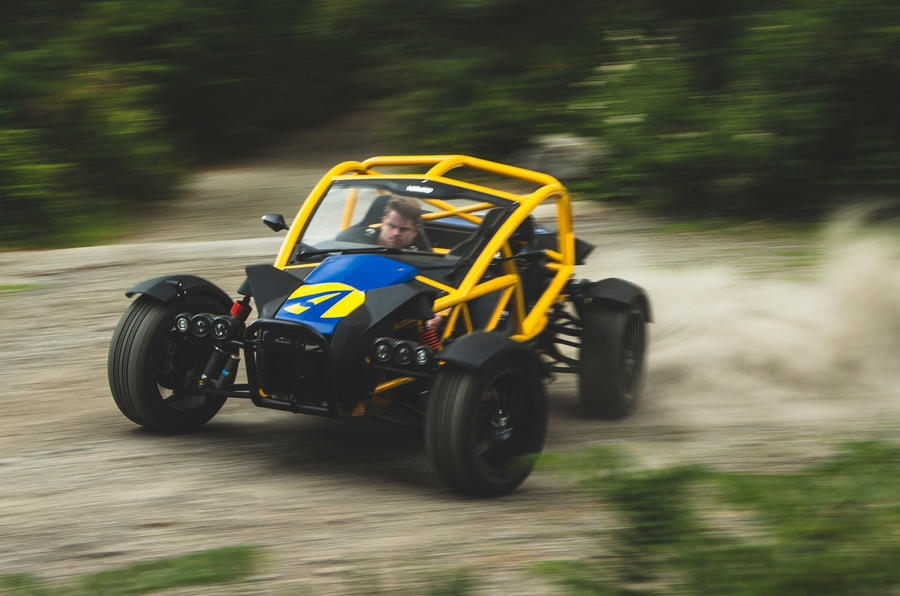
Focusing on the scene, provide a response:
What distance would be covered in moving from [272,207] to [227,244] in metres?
4.60

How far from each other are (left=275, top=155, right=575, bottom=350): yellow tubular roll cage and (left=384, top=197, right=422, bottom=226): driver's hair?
11.1 inches

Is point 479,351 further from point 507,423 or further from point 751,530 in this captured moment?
point 751,530

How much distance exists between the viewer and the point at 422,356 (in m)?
5.83

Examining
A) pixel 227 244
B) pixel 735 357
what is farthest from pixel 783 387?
pixel 227 244

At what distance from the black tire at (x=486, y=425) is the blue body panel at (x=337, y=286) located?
27.6 inches

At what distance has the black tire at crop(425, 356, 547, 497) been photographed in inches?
219

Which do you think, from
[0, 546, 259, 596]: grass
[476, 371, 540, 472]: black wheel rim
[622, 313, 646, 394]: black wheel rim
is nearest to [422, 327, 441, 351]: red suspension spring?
[476, 371, 540, 472]: black wheel rim

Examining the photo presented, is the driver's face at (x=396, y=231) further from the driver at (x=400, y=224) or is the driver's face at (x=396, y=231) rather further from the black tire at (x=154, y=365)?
the black tire at (x=154, y=365)

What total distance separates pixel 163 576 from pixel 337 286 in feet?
8.72

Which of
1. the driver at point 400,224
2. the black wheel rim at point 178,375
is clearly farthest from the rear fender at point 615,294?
the black wheel rim at point 178,375

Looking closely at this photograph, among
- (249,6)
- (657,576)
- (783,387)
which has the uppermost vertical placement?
(249,6)

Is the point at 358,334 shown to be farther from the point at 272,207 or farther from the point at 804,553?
the point at 272,207

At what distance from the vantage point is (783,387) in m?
8.26

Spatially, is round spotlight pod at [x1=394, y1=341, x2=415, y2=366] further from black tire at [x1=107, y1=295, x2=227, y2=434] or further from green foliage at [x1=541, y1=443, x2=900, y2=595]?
green foliage at [x1=541, y1=443, x2=900, y2=595]
